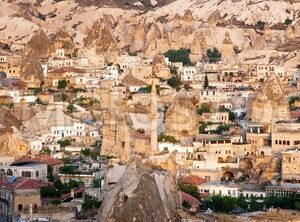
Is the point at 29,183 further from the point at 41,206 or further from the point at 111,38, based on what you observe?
the point at 111,38

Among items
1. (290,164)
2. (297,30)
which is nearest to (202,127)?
(290,164)

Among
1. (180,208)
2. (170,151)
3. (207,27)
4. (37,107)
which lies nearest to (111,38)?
(207,27)

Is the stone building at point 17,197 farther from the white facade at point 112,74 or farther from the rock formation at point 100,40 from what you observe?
the rock formation at point 100,40

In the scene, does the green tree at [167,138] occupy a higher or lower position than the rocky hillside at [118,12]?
lower

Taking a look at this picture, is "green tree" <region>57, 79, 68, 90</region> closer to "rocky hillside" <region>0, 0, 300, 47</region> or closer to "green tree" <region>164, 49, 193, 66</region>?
"green tree" <region>164, 49, 193, 66</region>

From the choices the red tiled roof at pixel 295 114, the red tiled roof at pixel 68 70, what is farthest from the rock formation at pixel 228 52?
the red tiled roof at pixel 295 114

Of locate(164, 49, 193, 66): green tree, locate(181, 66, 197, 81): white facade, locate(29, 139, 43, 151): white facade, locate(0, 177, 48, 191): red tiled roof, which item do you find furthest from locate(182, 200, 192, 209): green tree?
locate(164, 49, 193, 66): green tree
